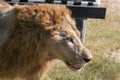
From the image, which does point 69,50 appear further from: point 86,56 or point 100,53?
point 100,53

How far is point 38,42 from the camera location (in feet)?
13.0

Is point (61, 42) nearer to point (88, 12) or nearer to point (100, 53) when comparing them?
point (88, 12)

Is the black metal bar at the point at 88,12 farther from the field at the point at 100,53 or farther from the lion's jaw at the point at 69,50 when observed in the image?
the lion's jaw at the point at 69,50

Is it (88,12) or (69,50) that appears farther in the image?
(88,12)

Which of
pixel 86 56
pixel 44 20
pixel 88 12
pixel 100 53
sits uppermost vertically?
pixel 44 20

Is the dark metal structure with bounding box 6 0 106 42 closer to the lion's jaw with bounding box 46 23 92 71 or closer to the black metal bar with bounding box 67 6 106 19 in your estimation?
the black metal bar with bounding box 67 6 106 19

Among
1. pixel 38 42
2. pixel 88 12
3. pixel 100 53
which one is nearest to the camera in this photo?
pixel 38 42

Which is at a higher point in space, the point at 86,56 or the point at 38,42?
the point at 38,42

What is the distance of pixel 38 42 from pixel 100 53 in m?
3.41

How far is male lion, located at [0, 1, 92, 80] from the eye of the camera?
13.1ft

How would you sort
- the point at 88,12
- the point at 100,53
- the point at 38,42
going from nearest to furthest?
the point at 38,42, the point at 88,12, the point at 100,53

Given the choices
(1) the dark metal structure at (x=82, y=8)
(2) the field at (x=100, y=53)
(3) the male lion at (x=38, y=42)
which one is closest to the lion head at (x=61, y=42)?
(3) the male lion at (x=38, y=42)

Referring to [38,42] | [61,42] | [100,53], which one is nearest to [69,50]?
[61,42]

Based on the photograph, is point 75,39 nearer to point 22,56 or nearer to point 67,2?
point 22,56
